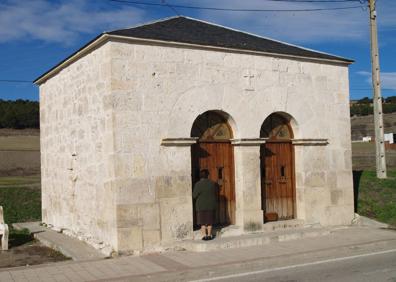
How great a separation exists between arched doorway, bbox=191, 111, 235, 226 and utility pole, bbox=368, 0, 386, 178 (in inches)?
263

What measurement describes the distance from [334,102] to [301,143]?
1.49 metres

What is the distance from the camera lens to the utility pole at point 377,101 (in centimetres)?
1530

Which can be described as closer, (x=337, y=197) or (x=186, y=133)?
(x=186, y=133)

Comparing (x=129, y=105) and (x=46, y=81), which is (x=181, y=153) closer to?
(x=129, y=105)

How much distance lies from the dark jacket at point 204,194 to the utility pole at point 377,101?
7776 millimetres

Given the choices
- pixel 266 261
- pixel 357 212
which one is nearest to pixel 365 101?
pixel 357 212

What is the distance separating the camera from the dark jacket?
→ 9516 millimetres

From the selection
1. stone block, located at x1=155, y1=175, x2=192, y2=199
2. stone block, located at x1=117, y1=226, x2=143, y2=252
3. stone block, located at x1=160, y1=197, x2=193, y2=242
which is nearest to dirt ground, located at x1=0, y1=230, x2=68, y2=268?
stone block, located at x1=117, y1=226, x2=143, y2=252

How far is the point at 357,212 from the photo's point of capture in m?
12.7

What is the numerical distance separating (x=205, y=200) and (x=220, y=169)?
1.31 m

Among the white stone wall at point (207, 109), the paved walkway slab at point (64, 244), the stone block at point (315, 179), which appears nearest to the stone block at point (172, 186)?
the white stone wall at point (207, 109)

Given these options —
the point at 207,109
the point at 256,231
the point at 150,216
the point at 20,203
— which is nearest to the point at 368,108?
the point at 20,203

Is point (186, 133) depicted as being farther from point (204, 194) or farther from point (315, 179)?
point (315, 179)

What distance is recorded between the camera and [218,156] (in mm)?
10648
